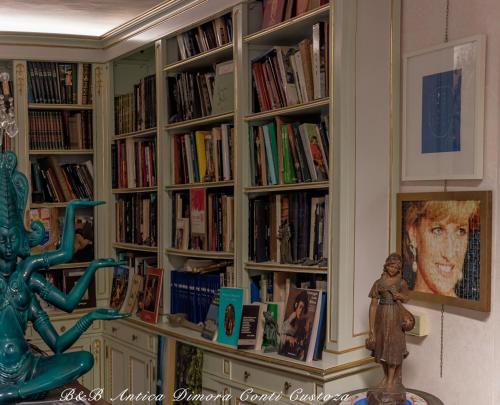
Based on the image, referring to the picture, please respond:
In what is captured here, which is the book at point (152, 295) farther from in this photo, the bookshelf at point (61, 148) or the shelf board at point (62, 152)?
the shelf board at point (62, 152)

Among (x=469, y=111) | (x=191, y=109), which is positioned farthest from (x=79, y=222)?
(x=469, y=111)

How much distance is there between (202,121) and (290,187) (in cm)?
79

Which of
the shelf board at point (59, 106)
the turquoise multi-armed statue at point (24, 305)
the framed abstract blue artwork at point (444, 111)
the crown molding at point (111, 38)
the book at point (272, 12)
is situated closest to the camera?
the turquoise multi-armed statue at point (24, 305)

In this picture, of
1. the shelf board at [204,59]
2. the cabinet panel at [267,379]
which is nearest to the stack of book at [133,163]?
the shelf board at [204,59]

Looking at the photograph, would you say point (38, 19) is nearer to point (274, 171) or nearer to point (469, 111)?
point (274, 171)

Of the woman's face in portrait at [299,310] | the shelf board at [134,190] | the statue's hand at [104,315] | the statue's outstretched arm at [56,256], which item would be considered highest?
the shelf board at [134,190]

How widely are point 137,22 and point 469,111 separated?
225 centimetres

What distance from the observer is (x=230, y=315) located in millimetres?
3139

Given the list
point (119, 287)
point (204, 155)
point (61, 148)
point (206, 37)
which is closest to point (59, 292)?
point (204, 155)

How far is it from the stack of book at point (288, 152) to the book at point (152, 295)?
97cm

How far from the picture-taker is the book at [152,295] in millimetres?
3771

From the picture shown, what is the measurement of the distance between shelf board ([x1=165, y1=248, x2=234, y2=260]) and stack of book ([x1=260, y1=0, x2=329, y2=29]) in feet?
3.66

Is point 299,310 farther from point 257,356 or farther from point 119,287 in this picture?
point 119,287

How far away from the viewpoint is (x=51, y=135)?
446 cm
